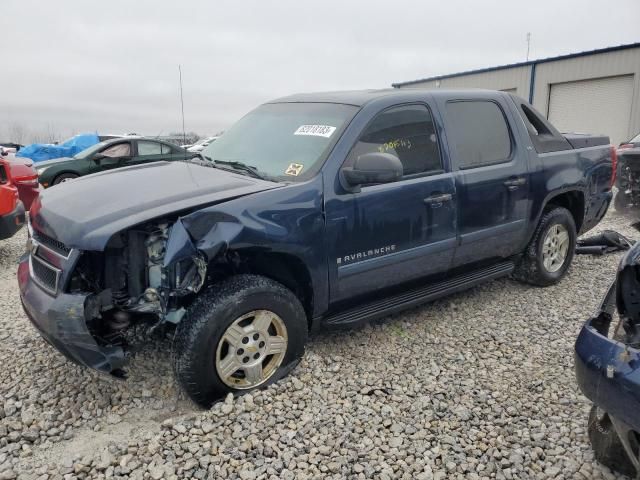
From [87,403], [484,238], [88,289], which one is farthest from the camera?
[484,238]

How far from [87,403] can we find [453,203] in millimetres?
2813

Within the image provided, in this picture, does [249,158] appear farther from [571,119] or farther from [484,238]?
[571,119]

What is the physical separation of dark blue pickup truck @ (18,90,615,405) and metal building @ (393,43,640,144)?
16551 millimetres

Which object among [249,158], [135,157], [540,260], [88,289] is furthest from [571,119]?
[88,289]

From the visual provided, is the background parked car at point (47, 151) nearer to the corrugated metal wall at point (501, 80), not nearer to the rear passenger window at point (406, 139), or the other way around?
the corrugated metal wall at point (501, 80)

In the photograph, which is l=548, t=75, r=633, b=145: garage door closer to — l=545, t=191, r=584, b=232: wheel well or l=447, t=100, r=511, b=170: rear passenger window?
l=545, t=191, r=584, b=232: wheel well

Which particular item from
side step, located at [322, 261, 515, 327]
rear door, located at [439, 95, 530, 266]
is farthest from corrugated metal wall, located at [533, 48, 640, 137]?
side step, located at [322, 261, 515, 327]

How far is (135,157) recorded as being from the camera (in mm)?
12078

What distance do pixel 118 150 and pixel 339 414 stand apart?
10952 mm

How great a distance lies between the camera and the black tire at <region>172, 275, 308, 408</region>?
2.74m

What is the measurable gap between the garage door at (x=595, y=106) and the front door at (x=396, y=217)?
17.8 meters

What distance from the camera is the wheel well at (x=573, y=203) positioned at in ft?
16.4

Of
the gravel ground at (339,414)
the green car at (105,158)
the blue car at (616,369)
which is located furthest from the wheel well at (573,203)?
the green car at (105,158)

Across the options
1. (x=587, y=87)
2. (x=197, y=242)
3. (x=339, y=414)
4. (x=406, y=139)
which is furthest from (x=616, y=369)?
(x=587, y=87)
